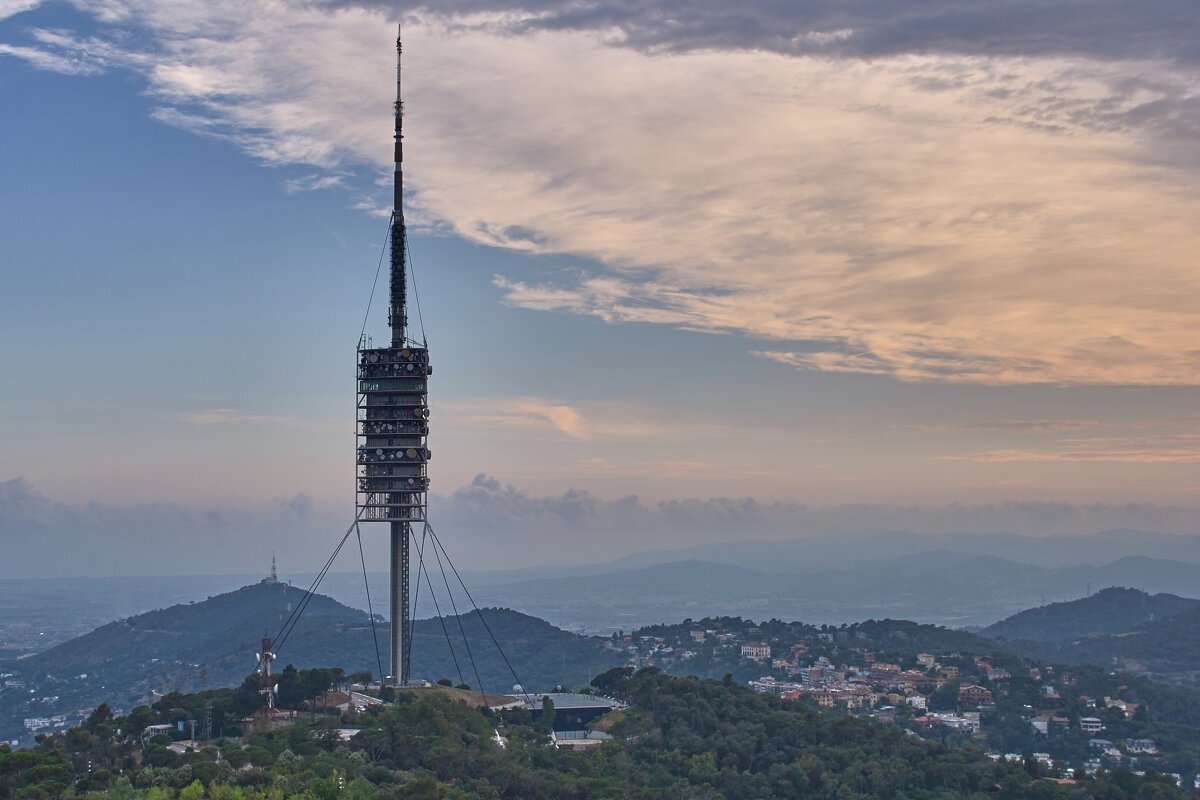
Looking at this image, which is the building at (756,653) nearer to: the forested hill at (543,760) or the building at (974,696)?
the building at (974,696)

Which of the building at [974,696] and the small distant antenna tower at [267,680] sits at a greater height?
the small distant antenna tower at [267,680]

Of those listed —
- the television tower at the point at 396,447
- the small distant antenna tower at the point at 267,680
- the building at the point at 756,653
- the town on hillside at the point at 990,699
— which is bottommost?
the town on hillside at the point at 990,699

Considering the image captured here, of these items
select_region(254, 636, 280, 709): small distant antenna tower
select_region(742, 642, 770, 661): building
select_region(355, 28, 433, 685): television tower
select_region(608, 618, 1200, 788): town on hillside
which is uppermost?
select_region(355, 28, 433, 685): television tower

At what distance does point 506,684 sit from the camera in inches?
7785

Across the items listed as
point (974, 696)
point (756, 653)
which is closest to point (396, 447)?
point (974, 696)

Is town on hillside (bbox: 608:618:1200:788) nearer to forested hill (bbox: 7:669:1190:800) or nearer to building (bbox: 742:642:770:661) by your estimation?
building (bbox: 742:642:770:661)

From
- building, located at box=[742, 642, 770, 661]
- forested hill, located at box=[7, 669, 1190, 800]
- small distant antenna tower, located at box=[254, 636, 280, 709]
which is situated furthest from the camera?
building, located at box=[742, 642, 770, 661]

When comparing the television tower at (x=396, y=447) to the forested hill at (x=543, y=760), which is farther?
the television tower at (x=396, y=447)

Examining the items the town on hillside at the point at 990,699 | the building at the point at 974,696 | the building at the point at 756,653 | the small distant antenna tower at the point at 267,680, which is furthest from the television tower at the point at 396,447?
the building at the point at 756,653

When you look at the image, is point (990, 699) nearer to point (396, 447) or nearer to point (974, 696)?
point (974, 696)

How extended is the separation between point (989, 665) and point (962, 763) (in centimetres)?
9251

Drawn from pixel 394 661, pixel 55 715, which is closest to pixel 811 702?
pixel 394 661

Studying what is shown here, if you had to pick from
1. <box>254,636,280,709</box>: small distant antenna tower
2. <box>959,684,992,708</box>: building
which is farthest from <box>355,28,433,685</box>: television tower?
<box>959,684,992,708</box>: building

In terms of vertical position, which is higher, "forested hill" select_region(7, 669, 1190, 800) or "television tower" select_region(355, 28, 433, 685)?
"television tower" select_region(355, 28, 433, 685)
